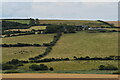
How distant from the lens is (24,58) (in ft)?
249

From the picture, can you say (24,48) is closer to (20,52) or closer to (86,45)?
(20,52)

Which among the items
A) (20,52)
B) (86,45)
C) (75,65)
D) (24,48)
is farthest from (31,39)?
(75,65)

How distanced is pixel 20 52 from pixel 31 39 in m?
14.4

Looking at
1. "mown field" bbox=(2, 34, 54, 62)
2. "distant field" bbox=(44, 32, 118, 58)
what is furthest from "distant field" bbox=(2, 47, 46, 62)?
"distant field" bbox=(44, 32, 118, 58)

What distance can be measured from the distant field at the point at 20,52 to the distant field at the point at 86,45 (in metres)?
3.78

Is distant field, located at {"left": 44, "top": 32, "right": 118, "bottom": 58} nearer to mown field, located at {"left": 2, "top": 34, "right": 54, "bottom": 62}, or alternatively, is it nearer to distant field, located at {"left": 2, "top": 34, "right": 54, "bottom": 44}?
mown field, located at {"left": 2, "top": 34, "right": 54, "bottom": 62}

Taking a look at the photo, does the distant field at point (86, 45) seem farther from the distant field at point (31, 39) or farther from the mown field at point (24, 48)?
the distant field at point (31, 39)

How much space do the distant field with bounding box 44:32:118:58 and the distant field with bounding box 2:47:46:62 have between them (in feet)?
12.4

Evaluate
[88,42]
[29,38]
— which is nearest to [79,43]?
[88,42]

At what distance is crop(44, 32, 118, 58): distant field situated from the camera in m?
80.6

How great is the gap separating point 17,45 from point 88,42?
71.3 ft

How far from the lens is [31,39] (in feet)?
311

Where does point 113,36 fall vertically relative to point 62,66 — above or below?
above

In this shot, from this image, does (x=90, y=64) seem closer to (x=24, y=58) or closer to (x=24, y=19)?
(x=24, y=58)
